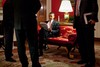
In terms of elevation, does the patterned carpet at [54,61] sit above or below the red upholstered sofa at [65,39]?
below

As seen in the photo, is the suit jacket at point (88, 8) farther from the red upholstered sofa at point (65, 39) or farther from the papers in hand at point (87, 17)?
the red upholstered sofa at point (65, 39)

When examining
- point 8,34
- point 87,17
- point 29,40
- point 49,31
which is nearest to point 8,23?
point 8,34

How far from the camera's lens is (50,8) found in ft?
26.6

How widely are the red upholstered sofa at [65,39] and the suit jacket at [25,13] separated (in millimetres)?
1510

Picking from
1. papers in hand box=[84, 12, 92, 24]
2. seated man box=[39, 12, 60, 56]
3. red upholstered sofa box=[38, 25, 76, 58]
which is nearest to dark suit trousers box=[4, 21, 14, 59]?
seated man box=[39, 12, 60, 56]

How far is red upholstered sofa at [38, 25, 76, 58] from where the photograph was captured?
460cm

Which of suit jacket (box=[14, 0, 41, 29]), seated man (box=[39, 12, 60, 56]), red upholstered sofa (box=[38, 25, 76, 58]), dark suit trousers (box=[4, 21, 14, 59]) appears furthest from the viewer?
seated man (box=[39, 12, 60, 56])

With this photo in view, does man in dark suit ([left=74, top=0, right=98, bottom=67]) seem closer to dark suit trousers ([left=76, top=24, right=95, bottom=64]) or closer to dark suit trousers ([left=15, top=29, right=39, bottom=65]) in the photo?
dark suit trousers ([left=76, top=24, right=95, bottom=64])

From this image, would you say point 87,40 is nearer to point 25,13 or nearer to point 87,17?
point 87,17

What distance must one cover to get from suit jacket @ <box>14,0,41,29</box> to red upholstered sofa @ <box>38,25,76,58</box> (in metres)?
1.51

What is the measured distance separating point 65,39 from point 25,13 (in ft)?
5.96

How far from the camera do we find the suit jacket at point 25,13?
3.25 m

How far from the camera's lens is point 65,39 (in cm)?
486

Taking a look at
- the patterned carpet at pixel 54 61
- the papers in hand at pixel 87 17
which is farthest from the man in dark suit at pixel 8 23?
the papers in hand at pixel 87 17
